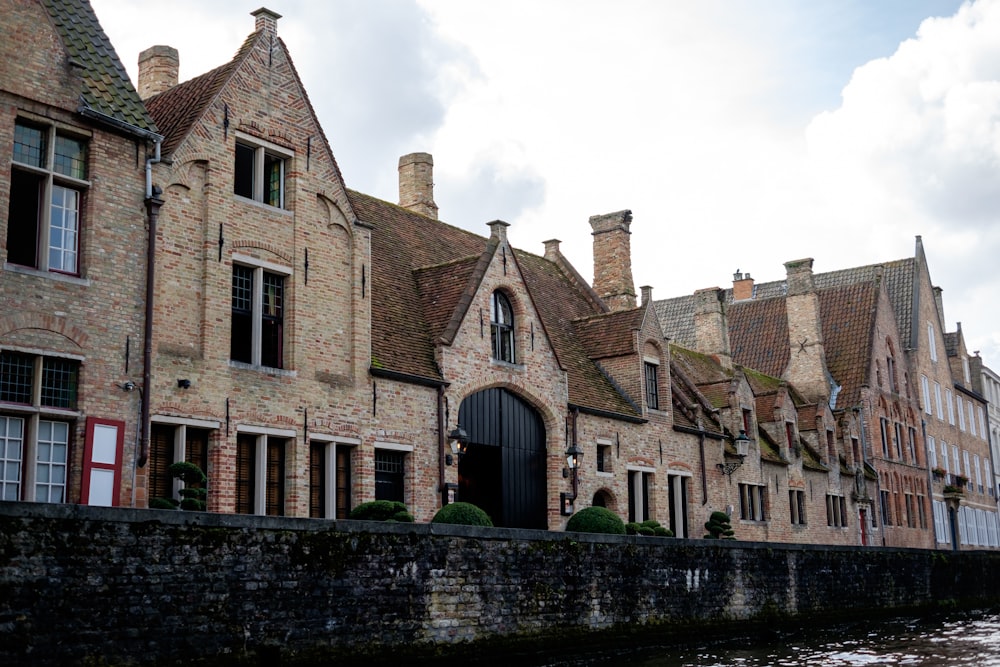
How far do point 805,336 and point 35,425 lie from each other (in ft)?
126

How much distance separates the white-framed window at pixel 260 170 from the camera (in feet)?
71.5

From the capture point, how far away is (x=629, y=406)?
3159 cm

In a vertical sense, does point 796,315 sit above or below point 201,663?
above

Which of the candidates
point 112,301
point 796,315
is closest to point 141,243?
point 112,301

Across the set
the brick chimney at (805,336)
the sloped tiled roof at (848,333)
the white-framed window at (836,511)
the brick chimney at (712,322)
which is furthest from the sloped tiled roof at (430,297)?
the sloped tiled roof at (848,333)

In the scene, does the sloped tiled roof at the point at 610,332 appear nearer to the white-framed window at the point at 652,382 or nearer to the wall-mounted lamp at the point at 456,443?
the white-framed window at the point at 652,382

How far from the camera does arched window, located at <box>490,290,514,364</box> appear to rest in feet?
88.8

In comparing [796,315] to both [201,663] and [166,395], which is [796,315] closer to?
[166,395]

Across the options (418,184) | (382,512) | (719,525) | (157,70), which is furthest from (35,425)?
(719,525)

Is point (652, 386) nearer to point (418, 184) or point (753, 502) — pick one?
point (753, 502)

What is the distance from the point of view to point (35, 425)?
1714 centimetres

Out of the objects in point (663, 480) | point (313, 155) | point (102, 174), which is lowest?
point (663, 480)

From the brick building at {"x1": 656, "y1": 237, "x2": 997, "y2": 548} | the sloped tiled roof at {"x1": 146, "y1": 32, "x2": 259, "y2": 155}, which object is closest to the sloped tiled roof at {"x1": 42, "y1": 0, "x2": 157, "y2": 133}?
the sloped tiled roof at {"x1": 146, "y1": 32, "x2": 259, "y2": 155}

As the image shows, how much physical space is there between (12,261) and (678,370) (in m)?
24.4
